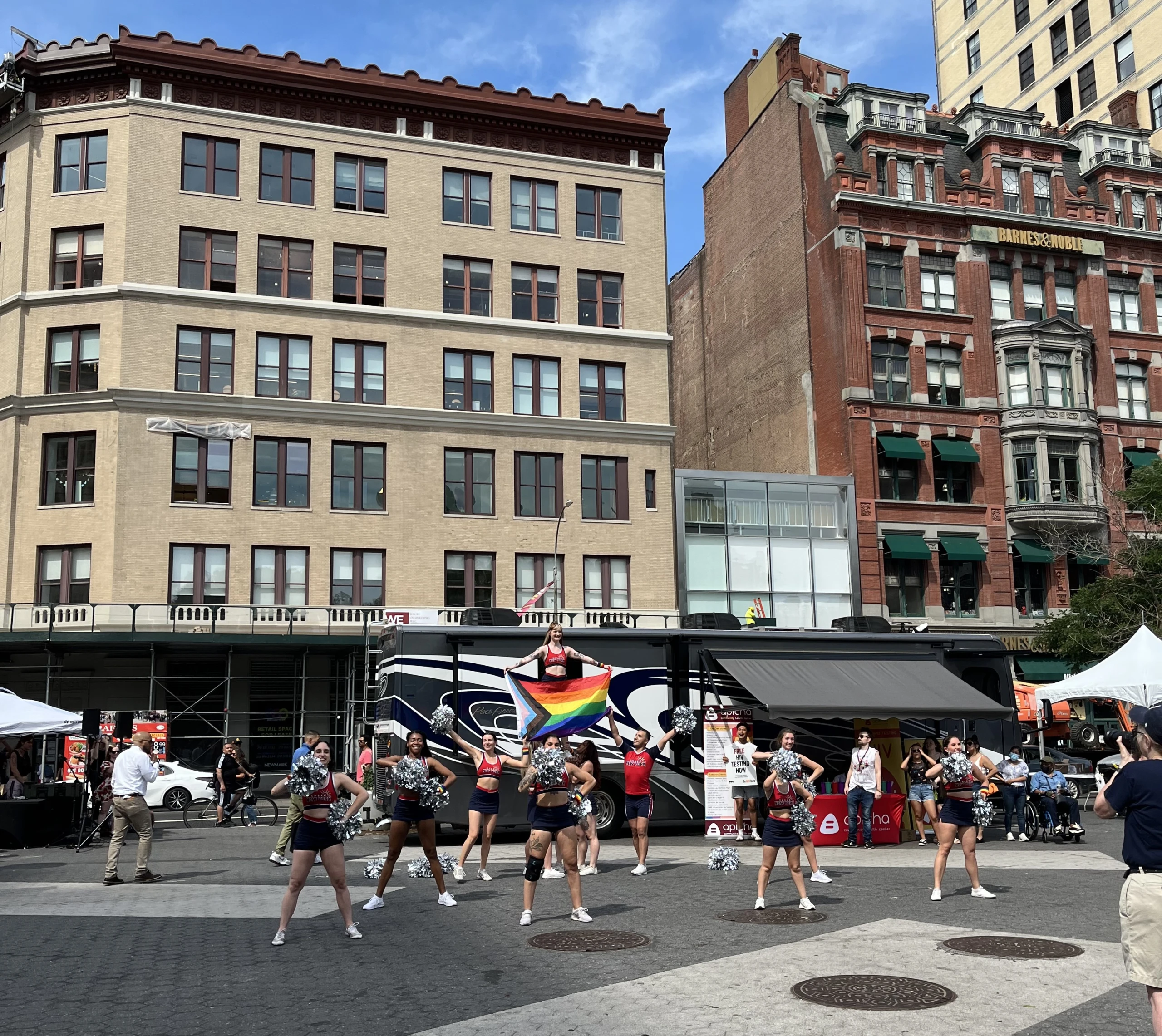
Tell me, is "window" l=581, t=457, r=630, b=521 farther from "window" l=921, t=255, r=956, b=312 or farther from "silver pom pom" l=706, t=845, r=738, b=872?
"silver pom pom" l=706, t=845, r=738, b=872

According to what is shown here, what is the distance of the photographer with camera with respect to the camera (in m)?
6.40

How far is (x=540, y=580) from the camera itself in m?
37.9

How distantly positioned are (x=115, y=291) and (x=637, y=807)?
26422 millimetres

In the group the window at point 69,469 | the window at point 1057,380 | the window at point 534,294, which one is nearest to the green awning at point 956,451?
the window at point 1057,380

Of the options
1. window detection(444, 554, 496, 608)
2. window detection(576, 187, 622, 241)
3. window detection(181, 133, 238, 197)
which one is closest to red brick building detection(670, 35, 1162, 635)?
window detection(576, 187, 622, 241)

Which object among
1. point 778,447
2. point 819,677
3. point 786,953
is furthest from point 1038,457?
point 786,953

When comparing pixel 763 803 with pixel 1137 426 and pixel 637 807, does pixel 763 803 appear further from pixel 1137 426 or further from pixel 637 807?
pixel 1137 426

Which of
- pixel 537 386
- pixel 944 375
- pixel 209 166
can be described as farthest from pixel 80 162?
pixel 944 375

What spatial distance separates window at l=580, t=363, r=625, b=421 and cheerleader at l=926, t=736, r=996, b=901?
2740 centimetres

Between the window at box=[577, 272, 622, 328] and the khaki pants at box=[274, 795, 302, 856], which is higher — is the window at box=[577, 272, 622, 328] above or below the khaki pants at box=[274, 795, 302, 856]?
above

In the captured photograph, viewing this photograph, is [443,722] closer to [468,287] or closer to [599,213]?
[468,287]

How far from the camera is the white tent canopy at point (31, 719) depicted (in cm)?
2039

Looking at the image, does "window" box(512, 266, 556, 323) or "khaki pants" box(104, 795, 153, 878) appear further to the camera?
"window" box(512, 266, 556, 323)

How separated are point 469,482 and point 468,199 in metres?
9.76
